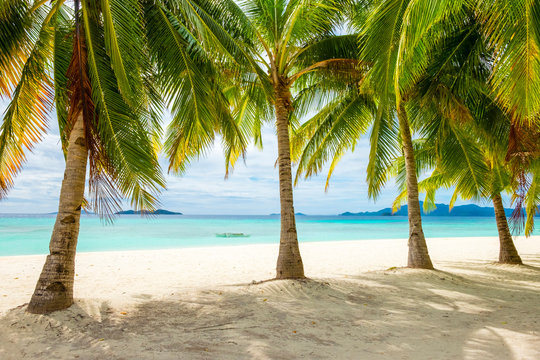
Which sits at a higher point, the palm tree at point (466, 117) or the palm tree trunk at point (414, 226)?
the palm tree at point (466, 117)

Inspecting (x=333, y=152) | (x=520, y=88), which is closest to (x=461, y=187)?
(x=333, y=152)

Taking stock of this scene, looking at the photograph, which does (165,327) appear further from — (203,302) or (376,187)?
(376,187)

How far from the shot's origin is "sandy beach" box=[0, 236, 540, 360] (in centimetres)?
343

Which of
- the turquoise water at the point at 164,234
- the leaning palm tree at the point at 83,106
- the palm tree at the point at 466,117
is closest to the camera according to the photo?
the leaning palm tree at the point at 83,106

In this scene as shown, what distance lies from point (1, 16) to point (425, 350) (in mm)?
6113

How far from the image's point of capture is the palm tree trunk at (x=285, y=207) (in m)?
6.50

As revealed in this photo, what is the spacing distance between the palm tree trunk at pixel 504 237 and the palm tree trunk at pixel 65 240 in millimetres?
9516

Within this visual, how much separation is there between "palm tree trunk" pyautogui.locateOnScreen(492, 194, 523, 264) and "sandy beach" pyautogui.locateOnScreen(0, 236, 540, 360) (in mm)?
1746

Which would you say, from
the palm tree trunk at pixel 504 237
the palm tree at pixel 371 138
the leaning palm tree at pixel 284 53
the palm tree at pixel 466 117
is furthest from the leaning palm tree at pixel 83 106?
the palm tree trunk at pixel 504 237

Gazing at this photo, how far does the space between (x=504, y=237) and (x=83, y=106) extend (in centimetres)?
1022

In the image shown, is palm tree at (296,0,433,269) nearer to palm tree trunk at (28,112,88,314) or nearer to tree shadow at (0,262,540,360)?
tree shadow at (0,262,540,360)

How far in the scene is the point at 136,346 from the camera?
353 centimetres

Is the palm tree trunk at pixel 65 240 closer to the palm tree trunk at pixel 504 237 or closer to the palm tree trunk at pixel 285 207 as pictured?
the palm tree trunk at pixel 285 207

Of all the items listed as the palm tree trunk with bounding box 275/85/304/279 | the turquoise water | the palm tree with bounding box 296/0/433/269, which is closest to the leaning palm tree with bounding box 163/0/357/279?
the palm tree trunk with bounding box 275/85/304/279
